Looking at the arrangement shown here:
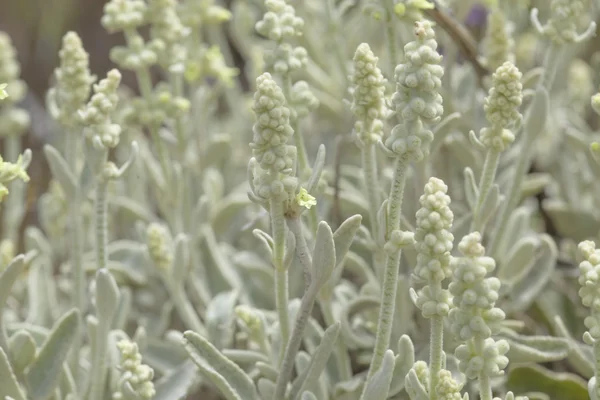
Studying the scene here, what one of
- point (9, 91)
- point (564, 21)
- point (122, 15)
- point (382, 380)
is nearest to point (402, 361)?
→ point (382, 380)

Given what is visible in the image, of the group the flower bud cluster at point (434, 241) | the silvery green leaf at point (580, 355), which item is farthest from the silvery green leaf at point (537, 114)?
the flower bud cluster at point (434, 241)

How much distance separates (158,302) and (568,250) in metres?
0.61

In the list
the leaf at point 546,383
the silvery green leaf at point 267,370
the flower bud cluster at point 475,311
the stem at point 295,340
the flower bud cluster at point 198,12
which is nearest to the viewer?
the flower bud cluster at point 475,311

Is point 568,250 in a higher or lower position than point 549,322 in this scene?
higher

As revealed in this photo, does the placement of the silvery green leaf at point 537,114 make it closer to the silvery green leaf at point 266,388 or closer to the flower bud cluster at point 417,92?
the flower bud cluster at point 417,92

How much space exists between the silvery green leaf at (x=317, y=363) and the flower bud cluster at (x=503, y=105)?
23 centimetres

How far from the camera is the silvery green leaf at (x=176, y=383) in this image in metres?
0.82

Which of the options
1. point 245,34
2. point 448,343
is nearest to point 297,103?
point 448,343

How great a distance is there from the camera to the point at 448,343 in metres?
Answer: 0.84

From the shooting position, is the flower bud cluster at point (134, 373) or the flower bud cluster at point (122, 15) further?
the flower bud cluster at point (122, 15)

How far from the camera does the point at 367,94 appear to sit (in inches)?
25.9

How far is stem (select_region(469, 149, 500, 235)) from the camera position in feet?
2.33

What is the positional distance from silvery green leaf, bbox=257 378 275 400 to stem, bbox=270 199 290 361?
35mm

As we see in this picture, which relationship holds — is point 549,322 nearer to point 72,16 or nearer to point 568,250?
point 568,250
